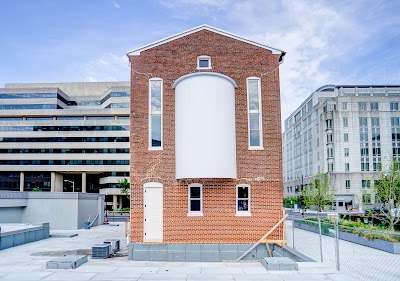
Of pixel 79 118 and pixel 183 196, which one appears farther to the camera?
pixel 79 118

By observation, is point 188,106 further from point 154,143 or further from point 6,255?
point 6,255

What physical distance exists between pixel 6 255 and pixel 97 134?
73351mm

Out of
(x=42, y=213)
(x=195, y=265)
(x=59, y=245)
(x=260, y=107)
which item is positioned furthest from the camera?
(x=42, y=213)

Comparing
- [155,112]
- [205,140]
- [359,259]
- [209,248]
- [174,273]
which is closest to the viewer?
[174,273]

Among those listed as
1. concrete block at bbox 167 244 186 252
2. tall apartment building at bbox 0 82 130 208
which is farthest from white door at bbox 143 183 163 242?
tall apartment building at bbox 0 82 130 208

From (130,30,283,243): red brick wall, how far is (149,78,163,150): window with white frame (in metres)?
0.24

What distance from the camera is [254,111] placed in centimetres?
1914

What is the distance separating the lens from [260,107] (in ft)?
62.6

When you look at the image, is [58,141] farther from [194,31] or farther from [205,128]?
[205,128]

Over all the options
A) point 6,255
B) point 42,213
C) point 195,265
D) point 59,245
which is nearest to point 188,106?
point 195,265

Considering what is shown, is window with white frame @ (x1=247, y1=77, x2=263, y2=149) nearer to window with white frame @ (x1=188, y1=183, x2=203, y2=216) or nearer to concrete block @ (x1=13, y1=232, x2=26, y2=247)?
window with white frame @ (x1=188, y1=183, x2=203, y2=216)

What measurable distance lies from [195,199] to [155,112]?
4.74m

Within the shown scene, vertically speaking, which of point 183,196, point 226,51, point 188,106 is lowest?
point 183,196

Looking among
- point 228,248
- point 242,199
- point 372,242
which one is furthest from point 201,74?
point 372,242
